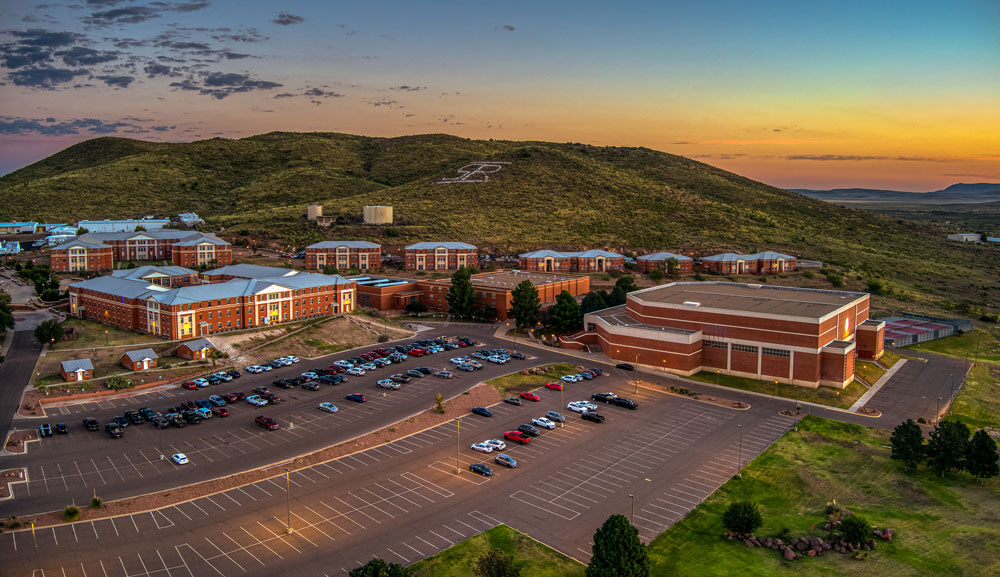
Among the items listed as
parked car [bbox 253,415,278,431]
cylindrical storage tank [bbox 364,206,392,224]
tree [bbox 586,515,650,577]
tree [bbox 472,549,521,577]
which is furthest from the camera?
cylindrical storage tank [bbox 364,206,392,224]

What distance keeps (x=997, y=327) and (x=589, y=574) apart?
103 metres

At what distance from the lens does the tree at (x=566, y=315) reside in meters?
85.2

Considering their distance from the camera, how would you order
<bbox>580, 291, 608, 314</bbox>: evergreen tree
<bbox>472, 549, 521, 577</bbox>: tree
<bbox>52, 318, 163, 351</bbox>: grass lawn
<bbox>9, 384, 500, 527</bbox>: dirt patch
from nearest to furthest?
<bbox>472, 549, 521, 577</bbox>: tree, <bbox>9, 384, 500, 527</bbox>: dirt patch, <bbox>52, 318, 163, 351</bbox>: grass lawn, <bbox>580, 291, 608, 314</bbox>: evergreen tree

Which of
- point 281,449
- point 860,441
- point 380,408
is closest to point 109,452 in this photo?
point 281,449

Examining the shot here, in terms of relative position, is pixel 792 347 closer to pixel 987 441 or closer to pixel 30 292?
pixel 987 441

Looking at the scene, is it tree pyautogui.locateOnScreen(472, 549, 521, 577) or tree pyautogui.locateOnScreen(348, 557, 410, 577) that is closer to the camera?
tree pyautogui.locateOnScreen(348, 557, 410, 577)

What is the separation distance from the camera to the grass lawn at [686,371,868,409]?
62000 mm

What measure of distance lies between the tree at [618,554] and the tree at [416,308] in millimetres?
71068

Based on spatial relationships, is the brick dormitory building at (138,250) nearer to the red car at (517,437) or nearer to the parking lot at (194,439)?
the parking lot at (194,439)

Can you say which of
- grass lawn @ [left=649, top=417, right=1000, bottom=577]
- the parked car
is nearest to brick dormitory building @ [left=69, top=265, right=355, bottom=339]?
the parked car

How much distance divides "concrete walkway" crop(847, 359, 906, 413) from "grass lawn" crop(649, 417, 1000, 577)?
787 centimetres

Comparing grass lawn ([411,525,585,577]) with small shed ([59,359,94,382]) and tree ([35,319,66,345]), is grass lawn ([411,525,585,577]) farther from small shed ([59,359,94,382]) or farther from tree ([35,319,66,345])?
tree ([35,319,66,345])

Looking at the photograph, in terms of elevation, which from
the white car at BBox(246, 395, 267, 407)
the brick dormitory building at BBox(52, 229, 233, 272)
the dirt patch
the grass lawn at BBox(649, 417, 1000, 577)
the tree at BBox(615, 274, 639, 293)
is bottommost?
the grass lawn at BBox(649, 417, 1000, 577)

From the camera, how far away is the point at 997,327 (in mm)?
100938
